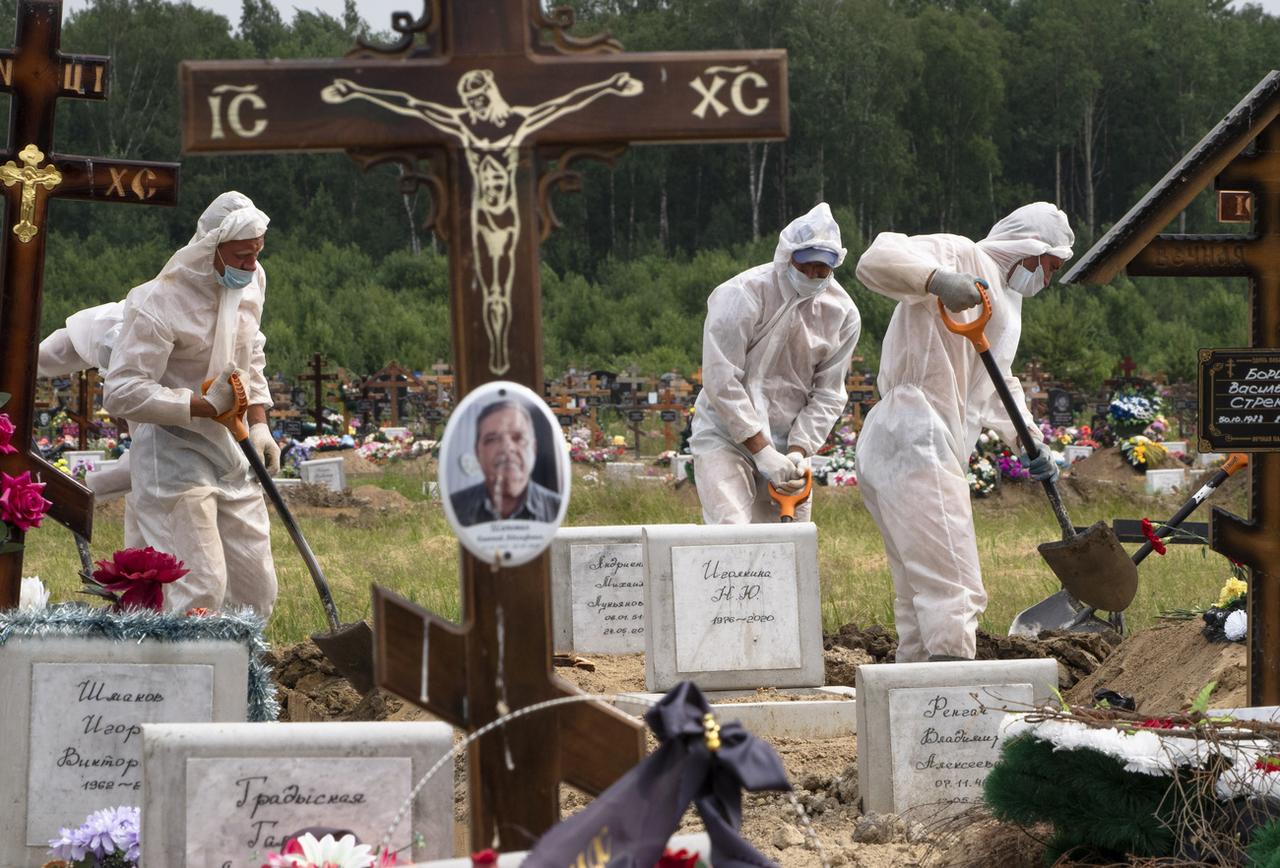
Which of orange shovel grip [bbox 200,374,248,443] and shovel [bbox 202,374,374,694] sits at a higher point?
orange shovel grip [bbox 200,374,248,443]

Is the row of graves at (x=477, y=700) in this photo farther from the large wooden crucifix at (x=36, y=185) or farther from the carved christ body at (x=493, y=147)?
the large wooden crucifix at (x=36, y=185)

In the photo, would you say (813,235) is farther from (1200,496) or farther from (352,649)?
(352,649)

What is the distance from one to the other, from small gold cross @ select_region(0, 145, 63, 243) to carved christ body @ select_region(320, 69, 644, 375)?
3.97 m

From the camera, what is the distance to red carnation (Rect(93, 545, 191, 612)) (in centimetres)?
547

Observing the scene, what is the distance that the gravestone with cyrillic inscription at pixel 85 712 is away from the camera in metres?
4.84

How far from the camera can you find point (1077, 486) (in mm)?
18250

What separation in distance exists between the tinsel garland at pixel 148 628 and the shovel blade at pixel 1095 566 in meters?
3.96

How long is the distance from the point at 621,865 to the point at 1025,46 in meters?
53.8

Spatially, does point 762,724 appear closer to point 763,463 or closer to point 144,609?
point 763,463

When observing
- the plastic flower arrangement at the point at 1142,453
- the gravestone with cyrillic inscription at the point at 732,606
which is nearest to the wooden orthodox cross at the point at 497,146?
the gravestone with cyrillic inscription at the point at 732,606

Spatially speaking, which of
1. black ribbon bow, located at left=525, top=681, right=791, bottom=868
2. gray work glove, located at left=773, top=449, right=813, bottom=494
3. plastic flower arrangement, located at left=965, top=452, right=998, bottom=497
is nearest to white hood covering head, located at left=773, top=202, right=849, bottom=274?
gray work glove, located at left=773, top=449, right=813, bottom=494

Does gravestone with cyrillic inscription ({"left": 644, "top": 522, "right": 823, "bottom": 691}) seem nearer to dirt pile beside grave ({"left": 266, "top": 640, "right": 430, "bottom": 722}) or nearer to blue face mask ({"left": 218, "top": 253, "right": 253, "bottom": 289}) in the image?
dirt pile beside grave ({"left": 266, "top": 640, "right": 430, "bottom": 722})

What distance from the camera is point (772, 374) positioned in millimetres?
9039

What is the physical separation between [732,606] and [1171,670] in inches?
70.7
